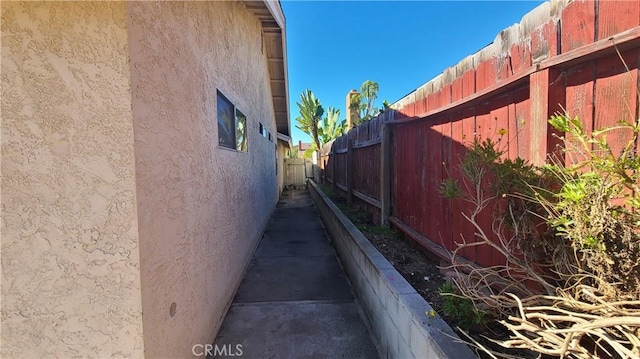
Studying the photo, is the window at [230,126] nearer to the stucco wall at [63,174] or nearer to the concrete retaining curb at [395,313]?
the stucco wall at [63,174]

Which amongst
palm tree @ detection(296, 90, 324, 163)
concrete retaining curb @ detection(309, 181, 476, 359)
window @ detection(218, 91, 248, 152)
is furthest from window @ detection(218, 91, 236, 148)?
palm tree @ detection(296, 90, 324, 163)

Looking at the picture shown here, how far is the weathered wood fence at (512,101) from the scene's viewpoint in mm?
1622

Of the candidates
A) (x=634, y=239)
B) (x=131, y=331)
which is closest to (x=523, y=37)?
(x=634, y=239)

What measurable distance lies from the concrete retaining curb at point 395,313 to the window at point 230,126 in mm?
2455

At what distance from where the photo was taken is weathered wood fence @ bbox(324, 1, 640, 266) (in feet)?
5.32

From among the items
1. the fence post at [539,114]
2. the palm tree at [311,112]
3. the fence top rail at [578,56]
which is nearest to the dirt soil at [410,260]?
the fence post at [539,114]

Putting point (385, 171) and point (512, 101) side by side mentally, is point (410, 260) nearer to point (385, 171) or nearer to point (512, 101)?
point (385, 171)

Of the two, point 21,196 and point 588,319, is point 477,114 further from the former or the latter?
point 21,196

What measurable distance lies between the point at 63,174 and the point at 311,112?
74.4 ft

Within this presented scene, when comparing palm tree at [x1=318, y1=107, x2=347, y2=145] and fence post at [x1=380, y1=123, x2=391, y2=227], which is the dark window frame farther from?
palm tree at [x1=318, y1=107, x2=347, y2=145]

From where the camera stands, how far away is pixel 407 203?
4387 millimetres

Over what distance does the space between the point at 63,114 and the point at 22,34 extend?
542 mm

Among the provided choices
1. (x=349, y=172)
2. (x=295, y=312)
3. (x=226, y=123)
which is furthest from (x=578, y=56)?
(x=349, y=172)

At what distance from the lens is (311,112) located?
77.7ft
